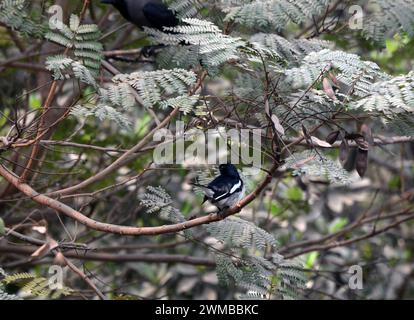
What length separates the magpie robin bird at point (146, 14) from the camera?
5.70m

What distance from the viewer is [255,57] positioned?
3529 millimetres

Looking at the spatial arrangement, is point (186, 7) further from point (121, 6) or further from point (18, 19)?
point (121, 6)

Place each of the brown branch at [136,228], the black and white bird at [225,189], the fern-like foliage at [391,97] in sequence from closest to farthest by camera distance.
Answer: the brown branch at [136,228] < the fern-like foliage at [391,97] < the black and white bird at [225,189]

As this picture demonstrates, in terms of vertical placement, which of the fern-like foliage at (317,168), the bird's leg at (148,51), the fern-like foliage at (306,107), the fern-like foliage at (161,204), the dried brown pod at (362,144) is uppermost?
the bird's leg at (148,51)

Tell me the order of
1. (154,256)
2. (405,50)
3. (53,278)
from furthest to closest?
(405,50), (154,256), (53,278)

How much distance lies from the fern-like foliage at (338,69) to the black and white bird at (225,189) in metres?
0.65

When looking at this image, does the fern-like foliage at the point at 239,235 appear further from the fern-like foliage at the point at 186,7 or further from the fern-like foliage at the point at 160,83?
the fern-like foliage at the point at 186,7

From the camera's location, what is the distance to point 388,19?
15.0 feet

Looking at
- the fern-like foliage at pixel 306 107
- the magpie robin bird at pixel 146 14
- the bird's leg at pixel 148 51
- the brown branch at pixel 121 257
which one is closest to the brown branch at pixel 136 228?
the fern-like foliage at pixel 306 107

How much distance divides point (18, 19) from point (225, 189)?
1560 mm

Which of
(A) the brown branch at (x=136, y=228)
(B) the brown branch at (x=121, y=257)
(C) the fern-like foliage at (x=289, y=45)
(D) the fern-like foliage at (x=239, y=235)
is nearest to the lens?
(A) the brown branch at (x=136, y=228)
